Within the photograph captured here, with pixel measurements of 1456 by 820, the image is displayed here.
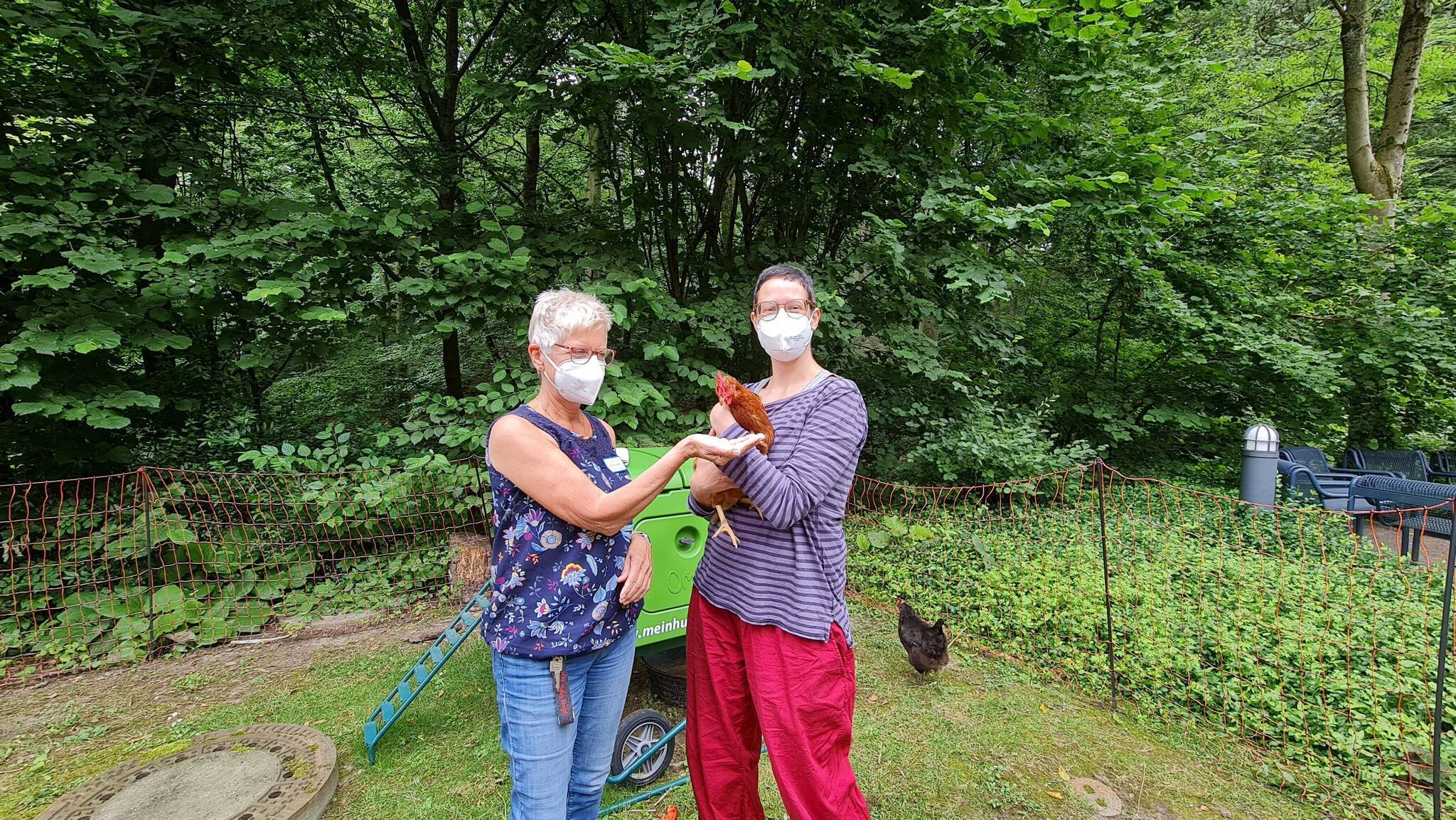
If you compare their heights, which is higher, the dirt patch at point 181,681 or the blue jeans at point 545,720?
the blue jeans at point 545,720

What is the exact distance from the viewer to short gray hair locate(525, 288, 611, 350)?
5.30ft

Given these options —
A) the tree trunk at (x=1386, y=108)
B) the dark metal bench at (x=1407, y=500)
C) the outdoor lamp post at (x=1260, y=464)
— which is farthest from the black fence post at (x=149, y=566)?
the tree trunk at (x=1386, y=108)

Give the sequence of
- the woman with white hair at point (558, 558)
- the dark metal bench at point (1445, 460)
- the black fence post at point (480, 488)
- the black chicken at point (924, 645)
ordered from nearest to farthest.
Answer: the woman with white hair at point (558, 558) < the black chicken at point (924, 645) < the black fence post at point (480, 488) < the dark metal bench at point (1445, 460)

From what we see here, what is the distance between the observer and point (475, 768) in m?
2.77

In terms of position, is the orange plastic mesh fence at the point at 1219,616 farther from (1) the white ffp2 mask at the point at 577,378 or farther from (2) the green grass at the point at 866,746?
(1) the white ffp2 mask at the point at 577,378

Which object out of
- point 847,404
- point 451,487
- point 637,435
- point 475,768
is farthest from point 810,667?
point 451,487

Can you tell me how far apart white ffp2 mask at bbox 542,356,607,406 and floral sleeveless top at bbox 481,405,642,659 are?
0.33 ft

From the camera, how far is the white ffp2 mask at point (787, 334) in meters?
1.70

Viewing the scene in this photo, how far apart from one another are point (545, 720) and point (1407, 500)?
847cm

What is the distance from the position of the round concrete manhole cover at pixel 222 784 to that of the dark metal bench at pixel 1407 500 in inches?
313

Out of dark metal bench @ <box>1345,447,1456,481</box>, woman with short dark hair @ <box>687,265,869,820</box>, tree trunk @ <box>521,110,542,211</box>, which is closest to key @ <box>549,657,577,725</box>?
woman with short dark hair @ <box>687,265,869,820</box>

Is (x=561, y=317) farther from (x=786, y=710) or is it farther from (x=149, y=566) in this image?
(x=149, y=566)

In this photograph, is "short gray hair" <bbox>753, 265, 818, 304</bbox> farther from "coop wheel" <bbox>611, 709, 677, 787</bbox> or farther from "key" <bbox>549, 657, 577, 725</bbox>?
"coop wheel" <bbox>611, 709, 677, 787</bbox>

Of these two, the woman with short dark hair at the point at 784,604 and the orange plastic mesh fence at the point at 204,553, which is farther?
the orange plastic mesh fence at the point at 204,553
